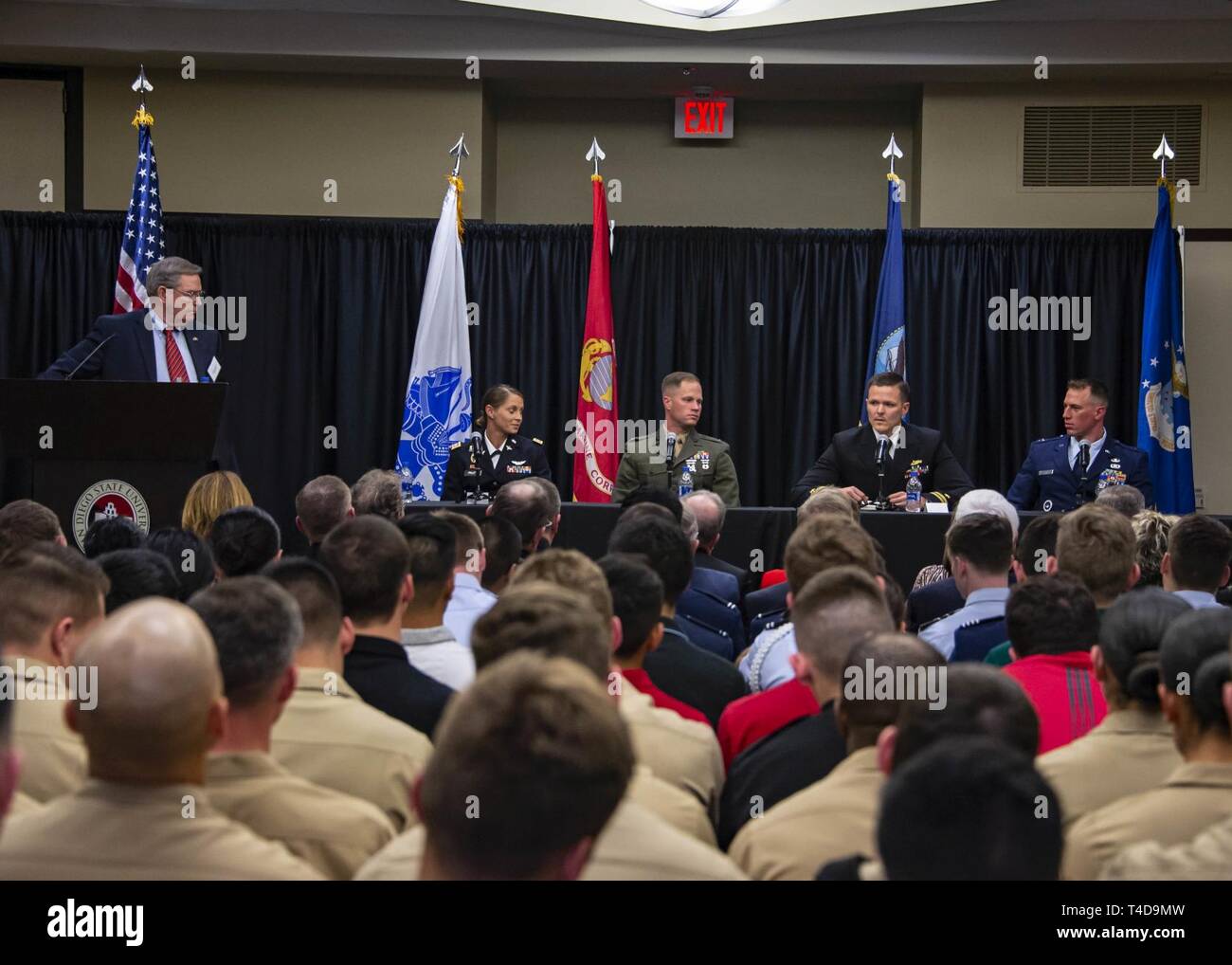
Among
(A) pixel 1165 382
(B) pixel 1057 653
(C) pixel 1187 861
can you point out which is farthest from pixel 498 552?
(A) pixel 1165 382

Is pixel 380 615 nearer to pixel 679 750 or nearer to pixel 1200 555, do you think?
pixel 679 750

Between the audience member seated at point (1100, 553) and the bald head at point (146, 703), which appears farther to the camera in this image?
the audience member seated at point (1100, 553)

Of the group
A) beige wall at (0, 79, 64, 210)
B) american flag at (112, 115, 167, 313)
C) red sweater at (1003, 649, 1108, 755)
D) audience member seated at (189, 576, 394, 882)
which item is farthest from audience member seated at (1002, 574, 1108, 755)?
beige wall at (0, 79, 64, 210)

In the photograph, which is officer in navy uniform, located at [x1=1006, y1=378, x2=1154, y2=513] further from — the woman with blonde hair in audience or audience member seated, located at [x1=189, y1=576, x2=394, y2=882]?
audience member seated, located at [x1=189, y1=576, x2=394, y2=882]

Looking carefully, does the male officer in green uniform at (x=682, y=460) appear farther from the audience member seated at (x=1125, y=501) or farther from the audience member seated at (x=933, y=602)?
the audience member seated at (x=933, y=602)

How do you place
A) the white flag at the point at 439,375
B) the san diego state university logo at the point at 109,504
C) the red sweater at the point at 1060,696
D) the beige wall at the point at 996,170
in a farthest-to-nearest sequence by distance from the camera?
the beige wall at the point at 996,170 → the white flag at the point at 439,375 → the san diego state university logo at the point at 109,504 → the red sweater at the point at 1060,696

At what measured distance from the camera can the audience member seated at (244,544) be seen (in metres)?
3.87

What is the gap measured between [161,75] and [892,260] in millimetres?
4447

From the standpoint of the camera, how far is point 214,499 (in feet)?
15.1

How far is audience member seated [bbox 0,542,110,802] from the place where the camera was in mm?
2291

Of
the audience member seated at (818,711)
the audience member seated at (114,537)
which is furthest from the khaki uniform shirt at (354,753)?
the audience member seated at (114,537)

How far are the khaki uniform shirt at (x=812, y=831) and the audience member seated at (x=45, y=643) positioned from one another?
1.09m

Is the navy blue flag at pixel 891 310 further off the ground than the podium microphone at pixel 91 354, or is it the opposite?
the navy blue flag at pixel 891 310
